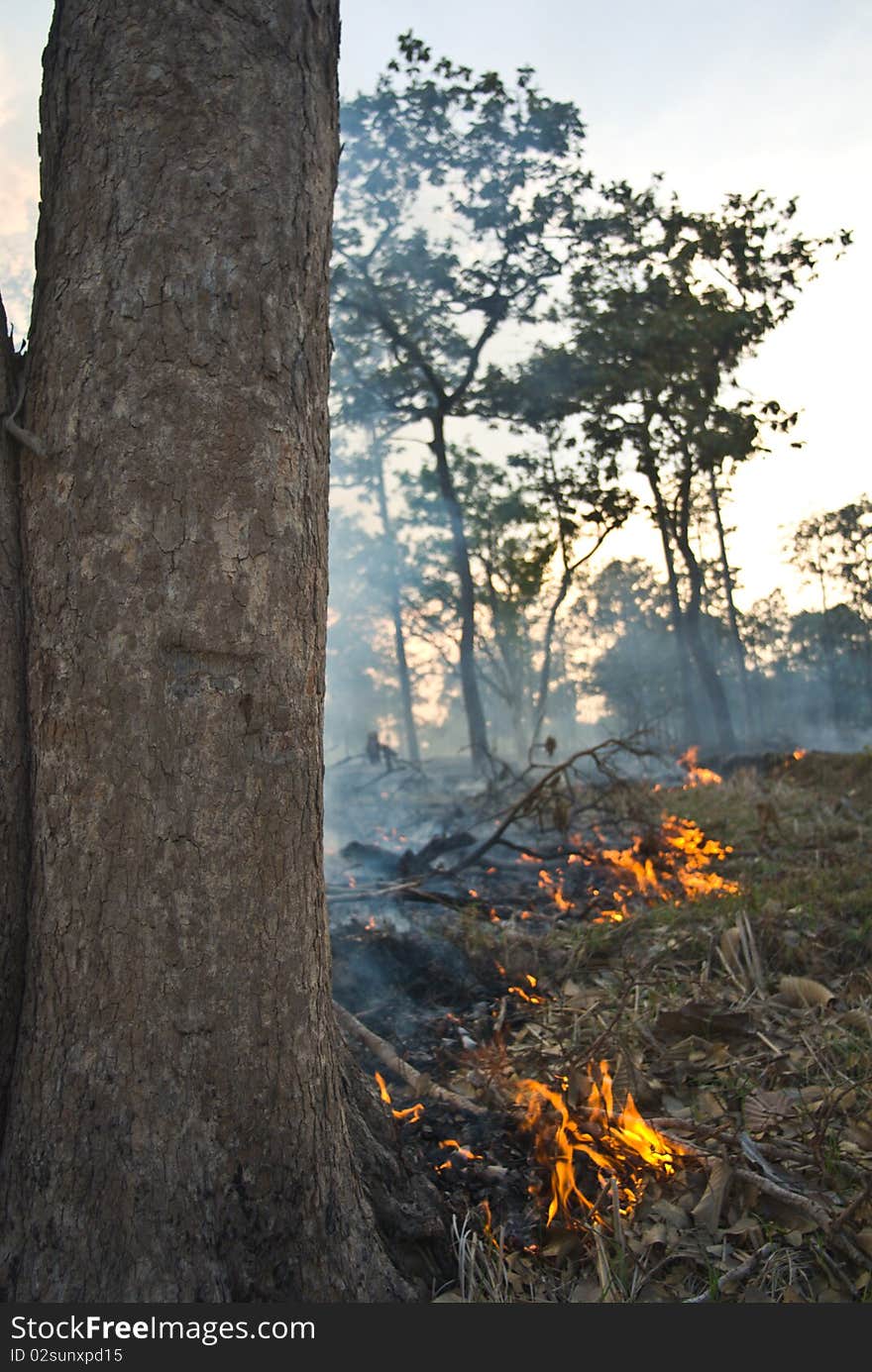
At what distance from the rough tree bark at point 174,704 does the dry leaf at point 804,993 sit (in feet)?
7.07

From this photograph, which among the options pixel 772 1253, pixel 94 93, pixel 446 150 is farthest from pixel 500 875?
pixel 446 150

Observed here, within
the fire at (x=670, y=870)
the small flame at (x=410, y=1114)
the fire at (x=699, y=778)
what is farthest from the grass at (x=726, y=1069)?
the fire at (x=699, y=778)

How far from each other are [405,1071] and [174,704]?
1993 mm

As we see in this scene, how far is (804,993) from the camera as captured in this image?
3.34 meters

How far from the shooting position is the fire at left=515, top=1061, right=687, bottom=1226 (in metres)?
2.14

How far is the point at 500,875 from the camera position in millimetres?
6672

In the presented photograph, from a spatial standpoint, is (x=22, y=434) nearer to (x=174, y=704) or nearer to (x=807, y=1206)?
(x=174, y=704)

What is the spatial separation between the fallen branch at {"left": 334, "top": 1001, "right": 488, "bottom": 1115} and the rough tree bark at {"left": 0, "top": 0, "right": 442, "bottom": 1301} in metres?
0.97

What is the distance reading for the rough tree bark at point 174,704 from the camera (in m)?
1.55

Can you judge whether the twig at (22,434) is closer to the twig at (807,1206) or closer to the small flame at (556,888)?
the twig at (807,1206)

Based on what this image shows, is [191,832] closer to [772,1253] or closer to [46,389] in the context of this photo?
[46,389]

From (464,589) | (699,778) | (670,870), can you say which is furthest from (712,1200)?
(464,589)

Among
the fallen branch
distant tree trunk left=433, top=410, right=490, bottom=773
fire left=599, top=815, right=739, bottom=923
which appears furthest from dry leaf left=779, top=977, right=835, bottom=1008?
distant tree trunk left=433, top=410, right=490, bottom=773

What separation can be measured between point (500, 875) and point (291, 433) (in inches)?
211
